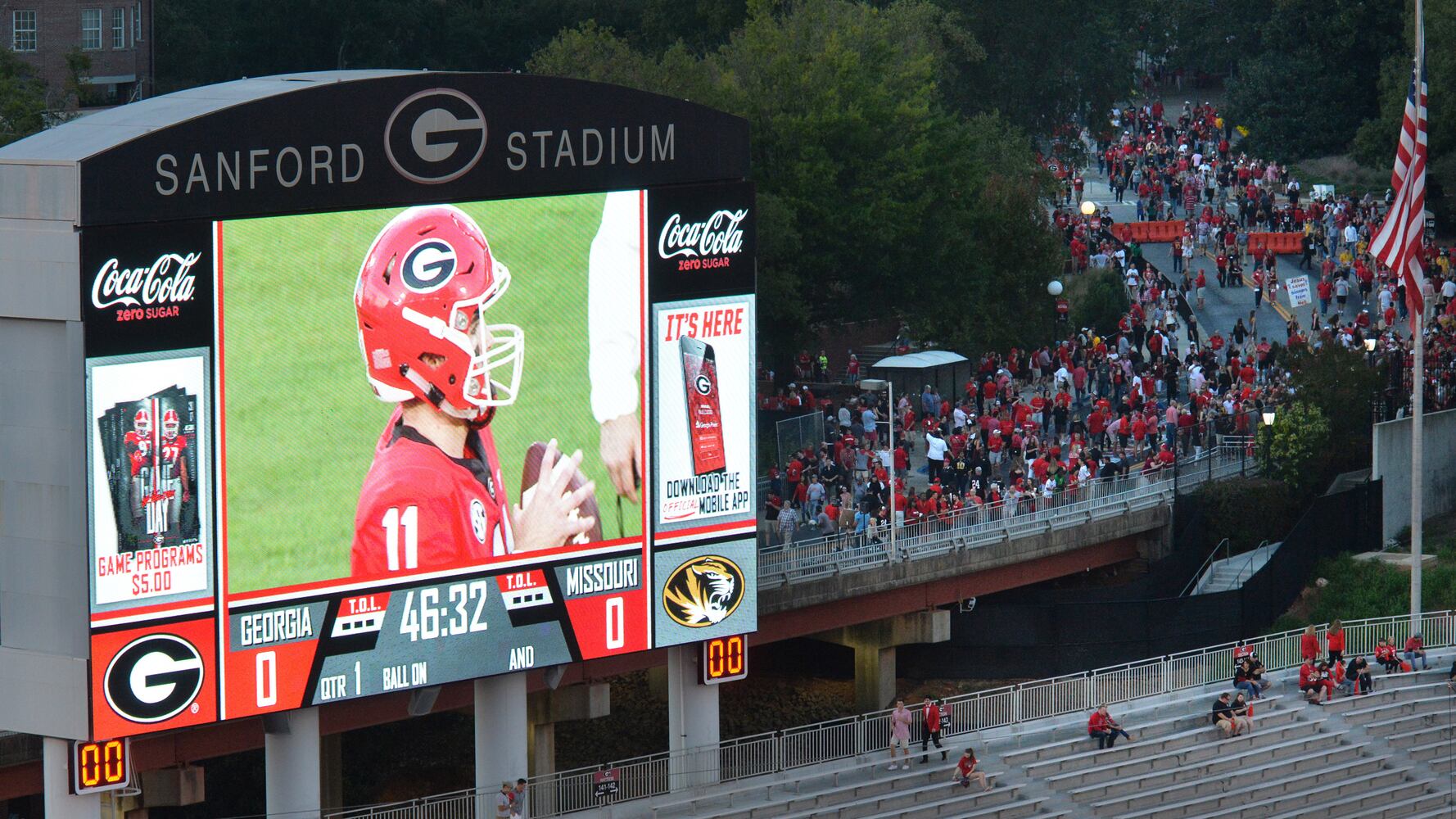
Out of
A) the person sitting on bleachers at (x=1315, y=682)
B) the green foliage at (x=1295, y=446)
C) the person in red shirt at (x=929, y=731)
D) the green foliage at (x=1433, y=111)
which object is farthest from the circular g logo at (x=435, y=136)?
the green foliage at (x=1433, y=111)

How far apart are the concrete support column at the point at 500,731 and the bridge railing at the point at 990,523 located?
875 cm

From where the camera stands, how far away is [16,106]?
6088 centimetres

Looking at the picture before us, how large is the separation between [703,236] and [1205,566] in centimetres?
2015

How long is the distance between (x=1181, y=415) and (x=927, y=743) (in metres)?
16.0

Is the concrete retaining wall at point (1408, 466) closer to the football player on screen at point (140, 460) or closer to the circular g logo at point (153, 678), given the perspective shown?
the circular g logo at point (153, 678)

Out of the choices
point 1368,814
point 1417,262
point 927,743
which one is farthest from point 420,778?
point 1417,262

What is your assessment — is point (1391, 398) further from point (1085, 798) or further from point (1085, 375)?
point (1085, 798)

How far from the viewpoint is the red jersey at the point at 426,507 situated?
36.4 m

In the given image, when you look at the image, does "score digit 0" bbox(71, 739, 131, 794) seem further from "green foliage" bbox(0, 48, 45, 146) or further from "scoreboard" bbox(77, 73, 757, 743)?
"green foliage" bbox(0, 48, 45, 146)

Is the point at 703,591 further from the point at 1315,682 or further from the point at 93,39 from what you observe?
the point at 93,39

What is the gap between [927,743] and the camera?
44469 mm

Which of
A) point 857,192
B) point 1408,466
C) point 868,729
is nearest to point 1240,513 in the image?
point 1408,466

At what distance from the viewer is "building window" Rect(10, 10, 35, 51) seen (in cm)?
8444

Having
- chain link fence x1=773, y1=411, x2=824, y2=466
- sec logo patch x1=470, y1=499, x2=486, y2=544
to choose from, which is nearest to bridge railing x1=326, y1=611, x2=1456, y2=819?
sec logo patch x1=470, y1=499, x2=486, y2=544
